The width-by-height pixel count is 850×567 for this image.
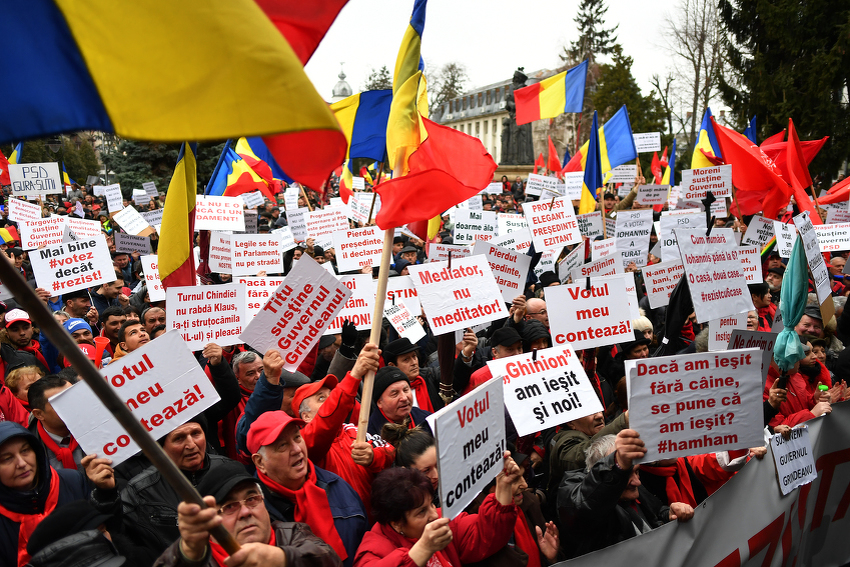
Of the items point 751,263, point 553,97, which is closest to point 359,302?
point 751,263

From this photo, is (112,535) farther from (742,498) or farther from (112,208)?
(112,208)

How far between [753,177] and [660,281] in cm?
322

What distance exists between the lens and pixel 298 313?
4074mm

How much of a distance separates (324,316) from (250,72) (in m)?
2.78

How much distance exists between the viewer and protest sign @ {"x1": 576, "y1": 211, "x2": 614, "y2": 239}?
30.1 ft

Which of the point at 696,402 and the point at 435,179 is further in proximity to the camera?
the point at 435,179

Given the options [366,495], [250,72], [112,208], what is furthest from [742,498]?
[112,208]

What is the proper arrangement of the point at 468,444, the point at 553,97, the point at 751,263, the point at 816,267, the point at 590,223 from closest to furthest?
1. the point at 468,444
2. the point at 816,267
3. the point at 751,263
4. the point at 590,223
5. the point at 553,97

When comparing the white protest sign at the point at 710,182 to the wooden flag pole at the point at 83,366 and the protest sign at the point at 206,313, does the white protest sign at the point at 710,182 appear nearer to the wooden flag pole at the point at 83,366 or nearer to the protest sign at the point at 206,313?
the protest sign at the point at 206,313

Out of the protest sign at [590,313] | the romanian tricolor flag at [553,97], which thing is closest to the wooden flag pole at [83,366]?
the protest sign at [590,313]

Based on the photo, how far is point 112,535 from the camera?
261 centimetres

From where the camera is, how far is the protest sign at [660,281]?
641 centimetres

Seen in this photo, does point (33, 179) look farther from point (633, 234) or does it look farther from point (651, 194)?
point (651, 194)

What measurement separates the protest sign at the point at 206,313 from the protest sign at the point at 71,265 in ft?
9.88
